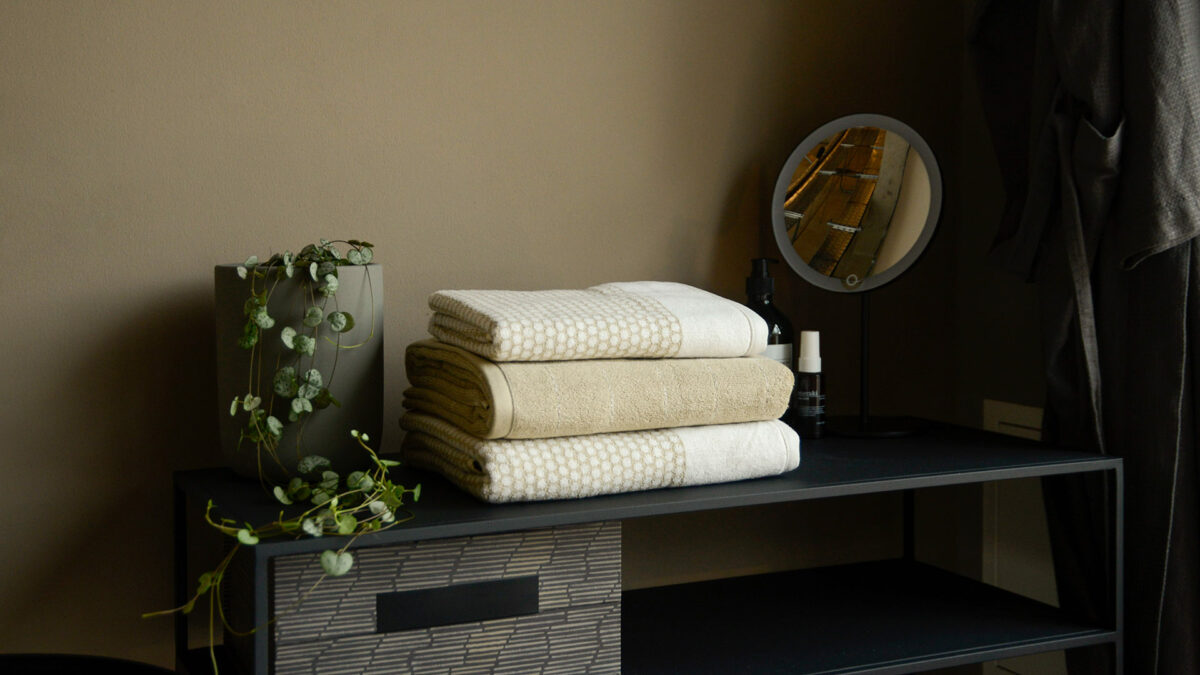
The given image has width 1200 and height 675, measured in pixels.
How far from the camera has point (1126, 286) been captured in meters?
1.35

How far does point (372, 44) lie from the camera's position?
132 centimetres

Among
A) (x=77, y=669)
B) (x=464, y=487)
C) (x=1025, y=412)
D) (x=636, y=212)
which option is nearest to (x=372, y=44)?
(x=636, y=212)

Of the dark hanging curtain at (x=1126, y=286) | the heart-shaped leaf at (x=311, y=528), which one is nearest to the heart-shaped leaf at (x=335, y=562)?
the heart-shaped leaf at (x=311, y=528)

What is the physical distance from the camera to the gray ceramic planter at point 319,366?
3.52 feet

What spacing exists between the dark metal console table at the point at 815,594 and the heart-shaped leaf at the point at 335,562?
33 mm

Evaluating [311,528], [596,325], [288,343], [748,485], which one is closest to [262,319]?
[288,343]

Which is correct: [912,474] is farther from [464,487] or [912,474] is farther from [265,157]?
[265,157]

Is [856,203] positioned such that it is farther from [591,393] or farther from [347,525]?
[347,525]

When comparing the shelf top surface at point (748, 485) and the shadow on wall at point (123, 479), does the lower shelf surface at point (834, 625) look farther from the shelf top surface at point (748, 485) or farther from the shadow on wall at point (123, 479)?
the shadow on wall at point (123, 479)

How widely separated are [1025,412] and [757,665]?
69 centimetres

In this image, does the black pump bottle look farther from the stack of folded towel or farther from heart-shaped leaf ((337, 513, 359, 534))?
heart-shaped leaf ((337, 513, 359, 534))

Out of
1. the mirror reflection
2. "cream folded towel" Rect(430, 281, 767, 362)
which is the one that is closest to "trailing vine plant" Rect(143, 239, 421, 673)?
"cream folded towel" Rect(430, 281, 767, 362)

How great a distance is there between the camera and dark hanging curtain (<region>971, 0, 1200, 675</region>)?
1250 millimetres

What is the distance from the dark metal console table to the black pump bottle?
13cm
